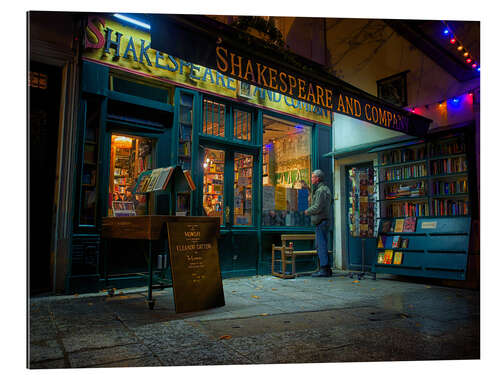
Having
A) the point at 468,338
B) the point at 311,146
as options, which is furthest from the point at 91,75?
the point at 468,338

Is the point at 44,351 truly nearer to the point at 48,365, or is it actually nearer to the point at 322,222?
the point at 48,365

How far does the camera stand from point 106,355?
7.39 ft

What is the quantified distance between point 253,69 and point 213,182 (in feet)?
8.33

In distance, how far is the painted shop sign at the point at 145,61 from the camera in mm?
4531

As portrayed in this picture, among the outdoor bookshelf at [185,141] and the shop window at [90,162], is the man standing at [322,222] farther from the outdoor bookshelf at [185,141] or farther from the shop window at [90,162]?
the shop window at [90,162]

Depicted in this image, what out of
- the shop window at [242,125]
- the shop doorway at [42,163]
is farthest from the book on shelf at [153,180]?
the shop window at [242,125]

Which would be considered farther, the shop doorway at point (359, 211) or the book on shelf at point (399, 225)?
the shop doorway at point (359, 211)

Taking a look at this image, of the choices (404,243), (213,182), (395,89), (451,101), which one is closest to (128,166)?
(213,182)

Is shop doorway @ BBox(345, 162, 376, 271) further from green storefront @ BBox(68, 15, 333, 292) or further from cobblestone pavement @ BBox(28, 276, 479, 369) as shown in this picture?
cobblestone pavement @ BBox(28, 276, 479, 369)

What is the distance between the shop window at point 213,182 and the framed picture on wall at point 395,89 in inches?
118

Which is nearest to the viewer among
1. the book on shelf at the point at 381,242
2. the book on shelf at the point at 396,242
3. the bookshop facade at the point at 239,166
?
the bookshop facade at the point at 239,166

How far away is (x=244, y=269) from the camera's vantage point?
5.91m

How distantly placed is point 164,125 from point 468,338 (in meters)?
4.31
